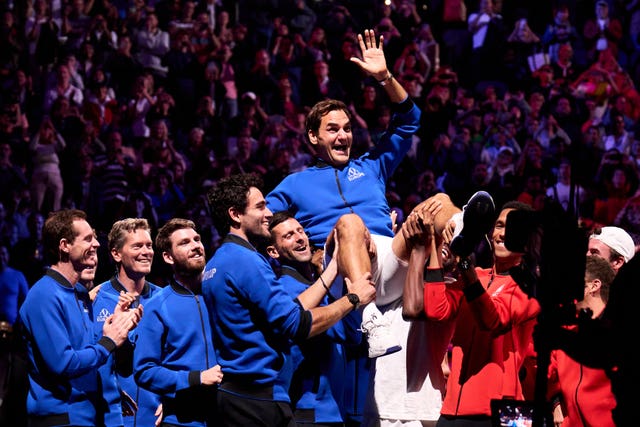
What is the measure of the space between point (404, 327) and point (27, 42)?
10.6m

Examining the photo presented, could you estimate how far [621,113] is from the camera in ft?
49.0

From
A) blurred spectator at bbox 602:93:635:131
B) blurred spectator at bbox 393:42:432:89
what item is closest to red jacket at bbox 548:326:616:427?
blurred spectator at bbox 602:93:635:131

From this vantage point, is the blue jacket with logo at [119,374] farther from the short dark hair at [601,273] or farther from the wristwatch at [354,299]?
the short dark hair at [601,273]

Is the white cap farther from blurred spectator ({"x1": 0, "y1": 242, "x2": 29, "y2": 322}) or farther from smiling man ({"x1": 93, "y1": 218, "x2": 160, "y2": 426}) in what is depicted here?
blurred spectator ({"x1": 0, "y1": 242, "x2": 29, "y2": 322})

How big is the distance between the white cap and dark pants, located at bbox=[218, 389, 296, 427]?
241cm

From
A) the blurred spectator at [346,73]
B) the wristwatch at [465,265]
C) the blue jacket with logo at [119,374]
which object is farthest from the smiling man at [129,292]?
the blurred spectator at [346,73]

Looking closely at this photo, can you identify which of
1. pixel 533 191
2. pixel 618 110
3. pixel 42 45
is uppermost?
pixel 42 45

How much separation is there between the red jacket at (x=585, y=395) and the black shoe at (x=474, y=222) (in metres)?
0.80

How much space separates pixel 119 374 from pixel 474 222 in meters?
3.16

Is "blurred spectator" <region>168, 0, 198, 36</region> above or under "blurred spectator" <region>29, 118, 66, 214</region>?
above

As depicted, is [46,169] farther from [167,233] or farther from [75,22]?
[167,233]

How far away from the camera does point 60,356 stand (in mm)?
5938

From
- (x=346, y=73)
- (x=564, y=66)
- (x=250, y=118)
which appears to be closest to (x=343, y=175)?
(x=250, y=118)

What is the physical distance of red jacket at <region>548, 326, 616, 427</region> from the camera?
5465mm
